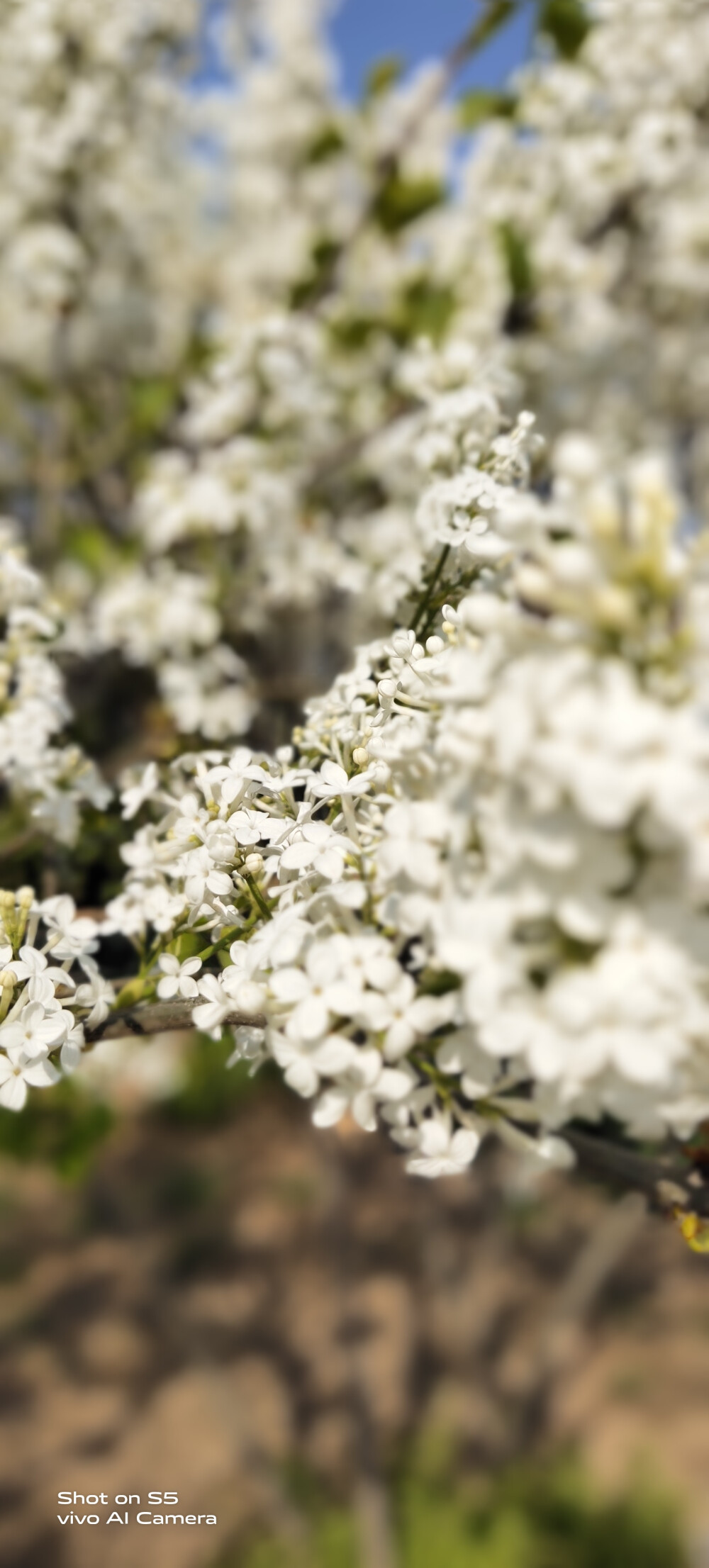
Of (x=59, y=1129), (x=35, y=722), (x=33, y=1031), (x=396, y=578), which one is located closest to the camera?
(x=33, y=1031)

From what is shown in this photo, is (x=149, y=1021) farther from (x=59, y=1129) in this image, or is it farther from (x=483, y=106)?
(x=483, y=106)

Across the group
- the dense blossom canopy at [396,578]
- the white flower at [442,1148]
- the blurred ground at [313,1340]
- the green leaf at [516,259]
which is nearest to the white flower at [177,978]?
the dense blossom canopy at [396,578]

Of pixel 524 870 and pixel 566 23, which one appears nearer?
pixel 524 870

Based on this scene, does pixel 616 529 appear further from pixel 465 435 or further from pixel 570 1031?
pixel 465 435

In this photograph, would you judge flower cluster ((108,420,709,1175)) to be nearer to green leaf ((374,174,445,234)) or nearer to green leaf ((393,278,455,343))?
green leaf ((393,278,455,343))

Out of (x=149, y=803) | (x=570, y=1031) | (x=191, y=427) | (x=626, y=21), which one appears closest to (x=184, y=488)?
(x=191, y=427)

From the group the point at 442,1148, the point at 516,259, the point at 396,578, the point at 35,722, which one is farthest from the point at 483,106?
the point at 442,1148
